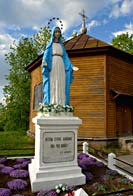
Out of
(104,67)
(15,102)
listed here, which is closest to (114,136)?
(104,67)

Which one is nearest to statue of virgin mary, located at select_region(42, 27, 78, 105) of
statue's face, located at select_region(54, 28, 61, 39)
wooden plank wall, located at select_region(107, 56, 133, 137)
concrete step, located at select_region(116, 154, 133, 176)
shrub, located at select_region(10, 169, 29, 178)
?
statue's face, located at select_region(54, 28, 61, 39)

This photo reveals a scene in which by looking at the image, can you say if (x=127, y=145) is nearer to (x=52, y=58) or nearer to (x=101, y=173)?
(x=101, y=173)

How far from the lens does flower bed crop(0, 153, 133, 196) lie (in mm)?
5797

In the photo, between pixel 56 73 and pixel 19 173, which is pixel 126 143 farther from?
pixel 56 73

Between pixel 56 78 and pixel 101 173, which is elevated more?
pixel 56 78

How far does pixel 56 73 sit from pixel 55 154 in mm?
2349

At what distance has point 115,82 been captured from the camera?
51.8ft

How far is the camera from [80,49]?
1554cm

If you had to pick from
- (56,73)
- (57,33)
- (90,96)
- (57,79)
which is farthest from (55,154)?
(90,96)

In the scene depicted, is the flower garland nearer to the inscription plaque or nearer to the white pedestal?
the white pedestal

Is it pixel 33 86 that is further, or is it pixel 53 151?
pixel 33 86

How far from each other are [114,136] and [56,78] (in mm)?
9422

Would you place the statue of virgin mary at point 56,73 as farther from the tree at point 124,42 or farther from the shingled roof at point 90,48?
the tree at point 124,42

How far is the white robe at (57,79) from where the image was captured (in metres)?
6.97
